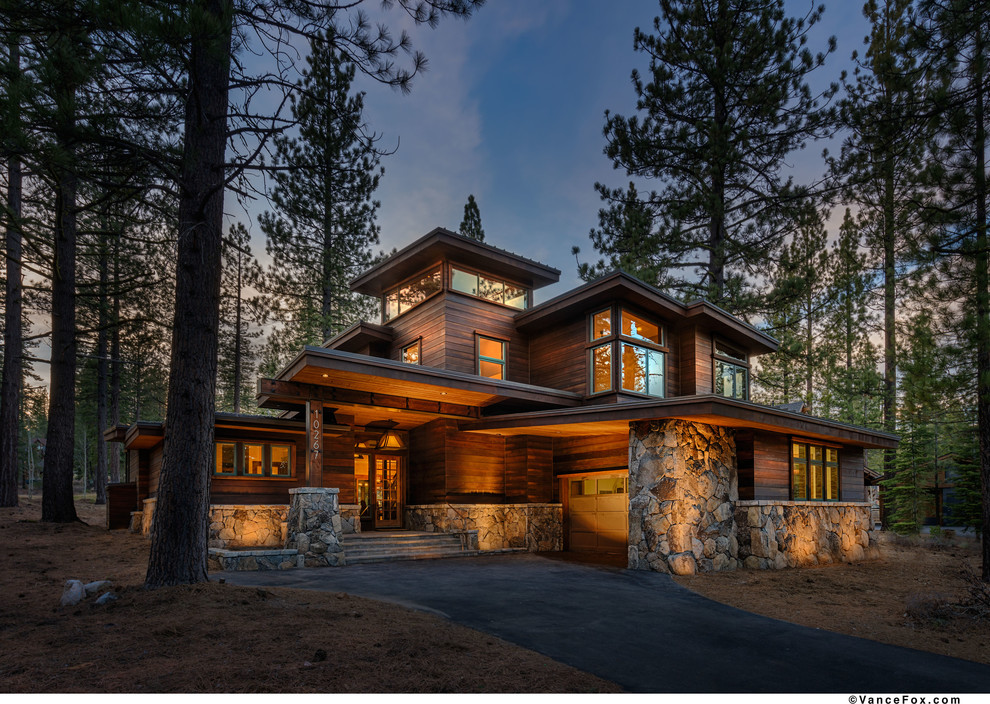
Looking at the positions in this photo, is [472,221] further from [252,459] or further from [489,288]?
[252,459]

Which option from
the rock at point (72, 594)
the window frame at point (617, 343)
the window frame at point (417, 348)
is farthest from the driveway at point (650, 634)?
the window frame at point (417, 348)

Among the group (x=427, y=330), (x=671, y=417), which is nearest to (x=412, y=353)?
(x=427, y=330)

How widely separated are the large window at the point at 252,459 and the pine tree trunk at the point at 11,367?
6.65 meters

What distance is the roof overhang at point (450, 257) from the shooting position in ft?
47.4

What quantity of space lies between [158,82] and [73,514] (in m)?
12.9

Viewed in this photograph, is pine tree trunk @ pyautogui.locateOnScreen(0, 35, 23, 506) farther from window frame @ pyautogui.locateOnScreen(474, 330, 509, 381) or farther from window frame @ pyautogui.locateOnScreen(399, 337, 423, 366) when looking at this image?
window frame @ pyautogui.locateOnScreen(474, 330, 509, 381)

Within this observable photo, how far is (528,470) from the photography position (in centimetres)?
1495

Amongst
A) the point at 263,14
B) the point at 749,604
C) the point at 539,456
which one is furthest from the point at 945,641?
the point at 263,14

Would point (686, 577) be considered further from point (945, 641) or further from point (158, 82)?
point (158, 82)

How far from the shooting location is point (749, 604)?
7938 mm

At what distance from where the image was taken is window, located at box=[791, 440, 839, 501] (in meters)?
13.3

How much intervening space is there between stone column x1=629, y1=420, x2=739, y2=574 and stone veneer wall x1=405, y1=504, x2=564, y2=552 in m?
4.05

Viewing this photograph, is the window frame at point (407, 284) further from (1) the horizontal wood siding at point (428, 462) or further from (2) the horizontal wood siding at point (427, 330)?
(1) the horizontal wood siding at point (428, 462)

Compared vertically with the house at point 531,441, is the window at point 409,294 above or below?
above
